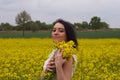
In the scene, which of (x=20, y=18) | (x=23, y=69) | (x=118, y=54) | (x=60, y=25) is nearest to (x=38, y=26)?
(x=20, y=18)

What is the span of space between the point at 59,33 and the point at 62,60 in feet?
A: 1.15

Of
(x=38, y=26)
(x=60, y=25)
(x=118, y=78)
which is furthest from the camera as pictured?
(x=38, y=26)

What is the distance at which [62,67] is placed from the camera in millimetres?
2893

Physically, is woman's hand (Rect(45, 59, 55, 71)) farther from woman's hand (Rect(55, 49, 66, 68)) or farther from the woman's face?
the woman's face

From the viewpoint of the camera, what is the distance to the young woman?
9.29ft

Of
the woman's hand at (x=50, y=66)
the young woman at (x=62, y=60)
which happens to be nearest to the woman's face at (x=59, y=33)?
the young woman at (x=62, y=60)

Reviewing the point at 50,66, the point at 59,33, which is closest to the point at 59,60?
the point at 50,66

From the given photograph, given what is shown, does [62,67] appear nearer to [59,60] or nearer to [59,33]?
[59,60]

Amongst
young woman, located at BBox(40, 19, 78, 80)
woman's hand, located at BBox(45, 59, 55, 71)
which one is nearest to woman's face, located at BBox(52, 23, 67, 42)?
young woman, located at BBox(40, 19, 78, 80)

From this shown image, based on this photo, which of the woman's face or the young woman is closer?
the young woman

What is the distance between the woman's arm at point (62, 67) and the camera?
2822 mm

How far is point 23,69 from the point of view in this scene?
7.44 m

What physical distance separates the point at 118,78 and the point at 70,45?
316 cm

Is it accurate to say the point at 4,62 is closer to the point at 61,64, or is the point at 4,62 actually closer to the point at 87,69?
the point at 87,69
